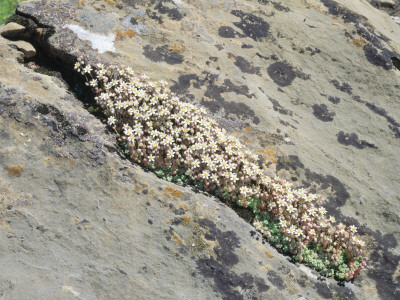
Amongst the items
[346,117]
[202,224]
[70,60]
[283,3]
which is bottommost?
[202,224]

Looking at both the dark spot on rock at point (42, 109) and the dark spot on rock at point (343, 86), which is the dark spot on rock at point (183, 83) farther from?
the dark spot on rock at point (343, 86)

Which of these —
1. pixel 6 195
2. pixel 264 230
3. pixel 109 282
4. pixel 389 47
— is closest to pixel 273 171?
pixel 264 230

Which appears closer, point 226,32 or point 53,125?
point 53,125

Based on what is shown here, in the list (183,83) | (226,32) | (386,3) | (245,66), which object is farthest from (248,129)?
(386,3)

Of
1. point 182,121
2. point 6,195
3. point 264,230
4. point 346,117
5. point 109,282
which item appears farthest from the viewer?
point 346,117

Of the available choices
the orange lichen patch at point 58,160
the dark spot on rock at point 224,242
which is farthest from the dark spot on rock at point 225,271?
the orange lichen patch at point 58,160

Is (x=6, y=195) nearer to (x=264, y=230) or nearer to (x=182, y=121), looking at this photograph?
(x=182, y=121)

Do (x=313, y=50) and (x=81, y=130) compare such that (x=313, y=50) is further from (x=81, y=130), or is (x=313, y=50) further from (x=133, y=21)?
(x=81, y=130)
